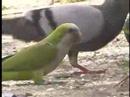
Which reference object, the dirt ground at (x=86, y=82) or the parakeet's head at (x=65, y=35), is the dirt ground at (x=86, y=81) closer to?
the dirt ground at (x=86, y=82)

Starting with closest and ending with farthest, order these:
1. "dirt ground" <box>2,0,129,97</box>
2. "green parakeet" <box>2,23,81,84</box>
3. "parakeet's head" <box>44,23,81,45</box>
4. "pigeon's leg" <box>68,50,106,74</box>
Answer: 1. "green parakeet" <box>2,23,81,84</box>
2. "parakeet's head" <box>44,23,81,45</box>
3. "dirt ground" <box>2,0,129,97</box>
4. "pigeon's leg" <box>68,50,106,74</box>

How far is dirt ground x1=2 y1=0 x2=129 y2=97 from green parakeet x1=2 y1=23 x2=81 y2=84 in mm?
265

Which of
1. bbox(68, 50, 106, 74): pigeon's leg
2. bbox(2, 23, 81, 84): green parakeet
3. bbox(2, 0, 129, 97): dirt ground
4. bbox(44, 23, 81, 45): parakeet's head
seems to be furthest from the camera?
bbox(68, 50, 106, 74): pigeon's leg

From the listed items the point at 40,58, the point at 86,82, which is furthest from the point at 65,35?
the point at 86,82

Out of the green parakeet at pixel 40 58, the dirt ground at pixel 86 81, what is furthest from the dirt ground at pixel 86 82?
the green parakeet at pixel 40 58

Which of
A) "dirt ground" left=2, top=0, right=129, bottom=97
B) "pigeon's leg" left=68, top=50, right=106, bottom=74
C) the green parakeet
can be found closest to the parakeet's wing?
the green parakeet

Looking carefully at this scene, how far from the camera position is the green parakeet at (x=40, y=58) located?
11.5 feet

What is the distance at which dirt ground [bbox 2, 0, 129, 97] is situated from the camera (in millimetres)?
3945

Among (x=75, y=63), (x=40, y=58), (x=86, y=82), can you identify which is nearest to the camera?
(x=40, y=58)

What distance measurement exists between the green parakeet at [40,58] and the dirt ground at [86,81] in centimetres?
26

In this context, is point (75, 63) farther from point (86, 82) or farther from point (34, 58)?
point (34, 58)

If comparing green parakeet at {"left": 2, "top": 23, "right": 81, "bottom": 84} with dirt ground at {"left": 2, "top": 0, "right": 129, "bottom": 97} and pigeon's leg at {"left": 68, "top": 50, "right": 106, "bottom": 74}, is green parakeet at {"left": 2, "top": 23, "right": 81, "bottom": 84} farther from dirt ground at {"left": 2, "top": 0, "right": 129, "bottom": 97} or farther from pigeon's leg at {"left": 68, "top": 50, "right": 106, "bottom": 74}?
pigeon's leg at {"left": 68, "top": 50, "right": 106, "bottom": 74}

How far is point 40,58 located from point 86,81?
3.01 ft

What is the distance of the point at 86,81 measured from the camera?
14.4 feet
